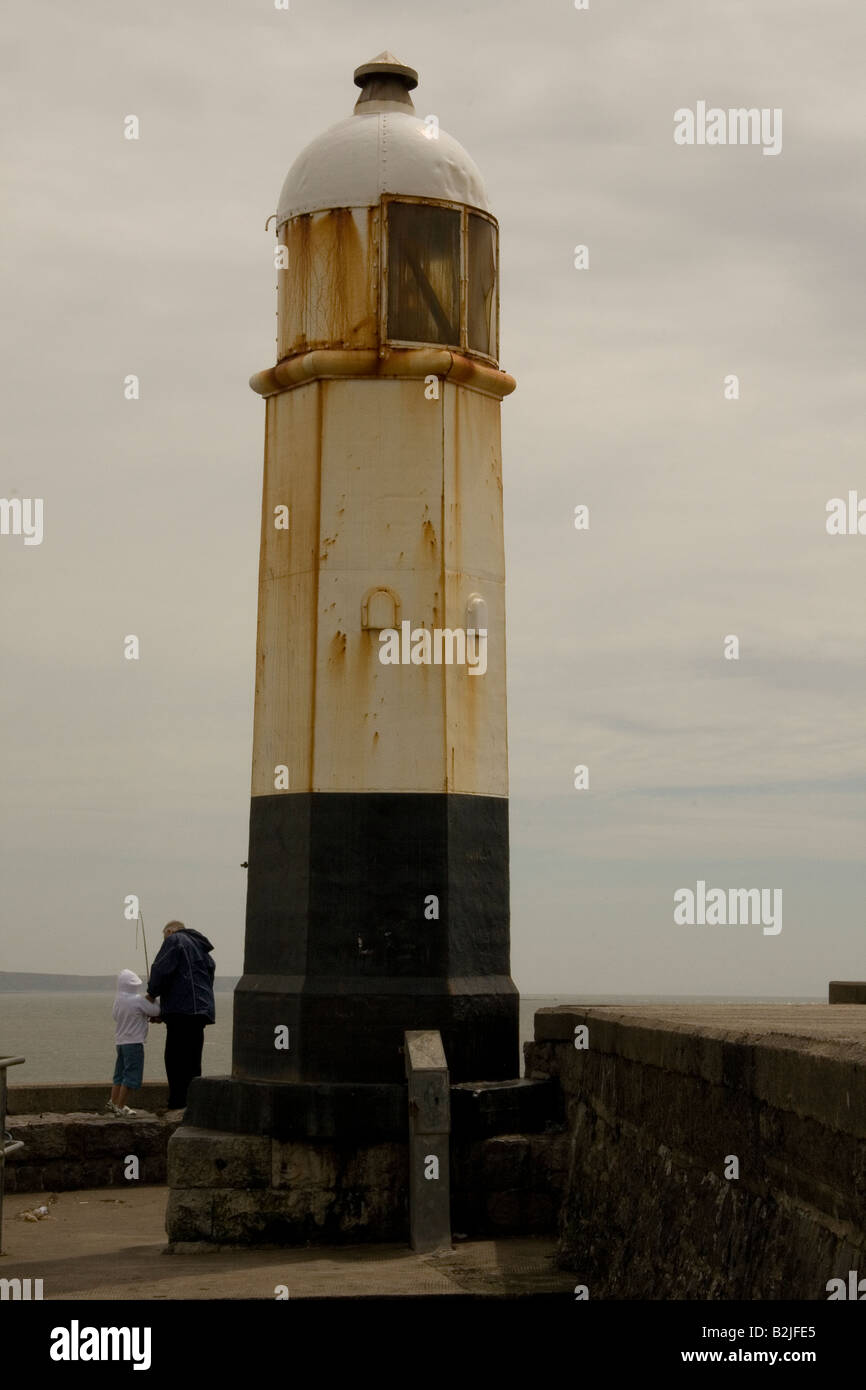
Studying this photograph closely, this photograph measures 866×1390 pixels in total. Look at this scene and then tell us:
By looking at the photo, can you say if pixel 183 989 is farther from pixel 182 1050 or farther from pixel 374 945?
pixel 374 945

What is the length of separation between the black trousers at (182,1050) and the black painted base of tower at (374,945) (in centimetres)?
262

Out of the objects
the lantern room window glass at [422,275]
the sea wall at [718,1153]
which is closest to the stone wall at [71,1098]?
the sea wall at [718,1153]

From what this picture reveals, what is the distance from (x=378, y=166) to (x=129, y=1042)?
7007 mm

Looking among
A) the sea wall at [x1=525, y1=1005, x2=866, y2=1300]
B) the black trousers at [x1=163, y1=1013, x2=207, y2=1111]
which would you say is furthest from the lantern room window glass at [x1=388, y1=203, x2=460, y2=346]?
the black trousers at [x1=163, y1=1013, x2=207, y2=1111]

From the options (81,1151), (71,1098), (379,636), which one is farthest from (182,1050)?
(379,636)

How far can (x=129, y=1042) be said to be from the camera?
1448cm

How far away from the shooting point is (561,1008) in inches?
429

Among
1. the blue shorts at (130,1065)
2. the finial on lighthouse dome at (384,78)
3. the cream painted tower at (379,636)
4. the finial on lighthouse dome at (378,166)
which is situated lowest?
the blue shorts at (130,1065)

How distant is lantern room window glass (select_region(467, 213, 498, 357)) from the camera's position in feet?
39.3

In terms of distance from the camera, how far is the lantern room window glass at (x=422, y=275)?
11.7 meters

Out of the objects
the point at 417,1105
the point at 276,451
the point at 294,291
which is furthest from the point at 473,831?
the point at 294,291

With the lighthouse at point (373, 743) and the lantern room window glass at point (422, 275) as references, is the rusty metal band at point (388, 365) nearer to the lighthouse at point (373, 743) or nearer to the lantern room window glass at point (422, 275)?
the lighthouse at point (373, 743)

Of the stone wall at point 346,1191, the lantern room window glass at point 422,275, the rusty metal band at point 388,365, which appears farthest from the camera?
the lantern room window glass at point 422,275
